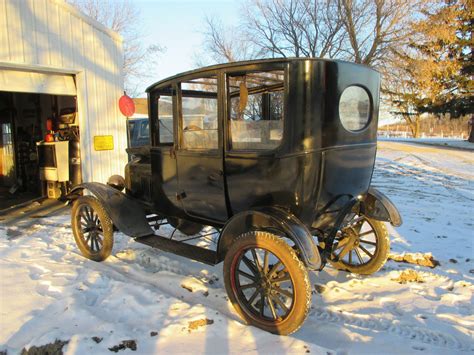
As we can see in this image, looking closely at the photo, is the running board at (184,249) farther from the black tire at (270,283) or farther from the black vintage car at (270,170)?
the black tire at (270,283)

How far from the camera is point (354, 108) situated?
3.18 meters

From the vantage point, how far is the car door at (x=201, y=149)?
3.41 metres

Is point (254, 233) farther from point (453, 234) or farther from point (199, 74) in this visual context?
point (453, 234)

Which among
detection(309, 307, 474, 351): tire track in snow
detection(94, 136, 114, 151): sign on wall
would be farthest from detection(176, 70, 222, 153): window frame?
detection(94, 136, 114, 151): sign on wall

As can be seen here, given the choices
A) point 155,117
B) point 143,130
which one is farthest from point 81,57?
point 155,117

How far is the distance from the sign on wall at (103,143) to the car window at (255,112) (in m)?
5.19

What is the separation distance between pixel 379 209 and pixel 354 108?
122 cm

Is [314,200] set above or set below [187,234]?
above

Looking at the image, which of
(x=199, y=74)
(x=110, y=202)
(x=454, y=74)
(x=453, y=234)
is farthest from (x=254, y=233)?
(x=454, y=74)

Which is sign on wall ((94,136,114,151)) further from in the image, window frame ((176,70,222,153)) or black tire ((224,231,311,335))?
black tire ((224,231,311,335))

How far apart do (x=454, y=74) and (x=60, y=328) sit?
28601 mm

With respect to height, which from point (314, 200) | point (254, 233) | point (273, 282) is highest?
point (314, 200)

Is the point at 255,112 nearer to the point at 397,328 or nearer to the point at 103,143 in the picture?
the point at 397,328

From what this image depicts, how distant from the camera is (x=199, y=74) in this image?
3.41 m
